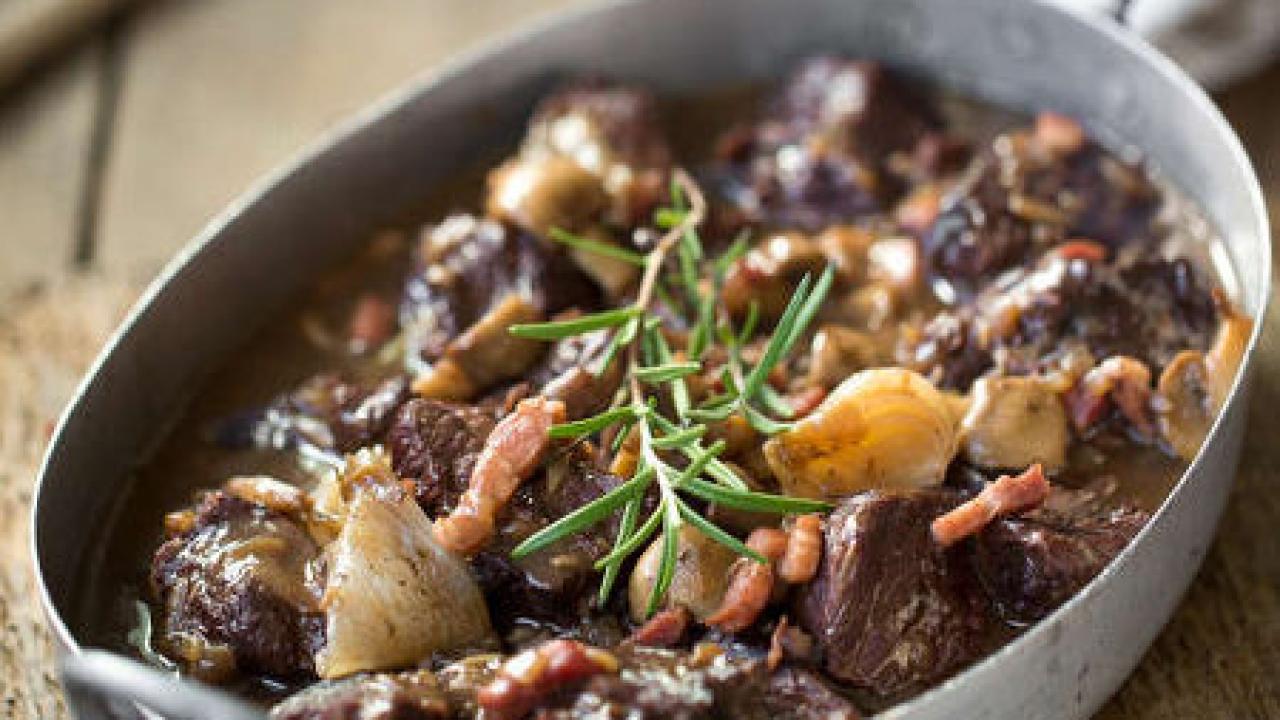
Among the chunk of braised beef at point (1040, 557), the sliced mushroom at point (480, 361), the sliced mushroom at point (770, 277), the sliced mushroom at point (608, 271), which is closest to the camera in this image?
the chunk of braised beef at point (1040, 557)

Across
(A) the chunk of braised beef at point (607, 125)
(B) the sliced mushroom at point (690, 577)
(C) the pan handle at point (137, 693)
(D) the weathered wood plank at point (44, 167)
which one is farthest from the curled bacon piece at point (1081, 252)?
(D) the weathered wood plank at point (44, 167)

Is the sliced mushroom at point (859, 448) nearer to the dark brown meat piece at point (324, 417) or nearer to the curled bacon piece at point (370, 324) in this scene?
the dark brown meat piece at point (324, 417)

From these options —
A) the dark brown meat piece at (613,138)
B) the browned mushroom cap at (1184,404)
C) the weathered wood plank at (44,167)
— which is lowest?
the browned mushroom cap at (1184,404)

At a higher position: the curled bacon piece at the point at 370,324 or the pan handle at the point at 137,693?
the pan handle at the point at 137,693

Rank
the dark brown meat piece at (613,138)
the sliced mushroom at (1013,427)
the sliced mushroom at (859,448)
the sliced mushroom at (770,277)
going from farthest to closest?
1. the dark brown meat piece at (613,138)
2. the sliced mushroom at (770,277)
3. the sliced mushroom at (1013,427)
4. the sliced mushroom at (859,448)

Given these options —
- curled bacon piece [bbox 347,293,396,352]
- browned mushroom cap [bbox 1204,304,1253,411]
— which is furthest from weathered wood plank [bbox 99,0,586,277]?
browned mushroom cap [bbox 1204,304,1253,411]

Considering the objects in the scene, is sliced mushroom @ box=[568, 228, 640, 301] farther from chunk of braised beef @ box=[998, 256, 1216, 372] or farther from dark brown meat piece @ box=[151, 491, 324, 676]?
dark brown meat piece @ box=[151, 491, 324, 676]

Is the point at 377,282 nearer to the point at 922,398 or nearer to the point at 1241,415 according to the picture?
the point at 922,398
